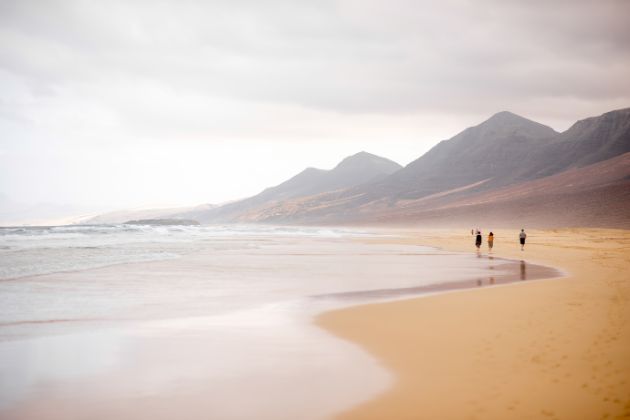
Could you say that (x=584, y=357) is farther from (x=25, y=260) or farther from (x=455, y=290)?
(x=25, y=260)

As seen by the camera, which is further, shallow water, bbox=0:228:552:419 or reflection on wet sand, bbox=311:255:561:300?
reflection on wet sand, bbox=311:255:561:300

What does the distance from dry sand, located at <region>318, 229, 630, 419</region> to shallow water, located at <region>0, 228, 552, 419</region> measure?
694 mm

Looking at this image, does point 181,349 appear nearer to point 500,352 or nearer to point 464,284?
point 500,352

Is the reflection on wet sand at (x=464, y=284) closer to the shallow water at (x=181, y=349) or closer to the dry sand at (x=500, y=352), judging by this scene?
the shallow water at (x=181, y=349)

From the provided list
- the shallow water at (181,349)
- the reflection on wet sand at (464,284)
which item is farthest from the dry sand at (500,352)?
the reflection on wet sand at (464,284)

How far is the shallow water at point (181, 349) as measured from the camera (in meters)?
6.91

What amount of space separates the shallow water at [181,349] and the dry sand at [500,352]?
2.28ft

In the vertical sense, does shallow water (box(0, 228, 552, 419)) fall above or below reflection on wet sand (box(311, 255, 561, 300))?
above

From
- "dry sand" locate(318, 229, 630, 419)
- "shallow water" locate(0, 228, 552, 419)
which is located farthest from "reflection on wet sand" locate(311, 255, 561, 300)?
"dry sand" locate(318, 229, 630, 419)

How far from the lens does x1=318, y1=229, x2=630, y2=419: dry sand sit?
21.9 feet

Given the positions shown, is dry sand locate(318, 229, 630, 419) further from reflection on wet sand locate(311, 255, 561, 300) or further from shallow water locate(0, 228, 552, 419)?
reflection on wet sand locate(311, 255, 561, 300)

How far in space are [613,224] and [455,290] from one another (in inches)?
3980

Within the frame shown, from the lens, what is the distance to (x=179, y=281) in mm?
19344

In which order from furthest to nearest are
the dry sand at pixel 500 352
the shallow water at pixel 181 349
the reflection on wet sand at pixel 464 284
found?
Answer: 1. the reflection on wet sand at pixel 464 284
2. the shallow water at pixel 181 349
3. the dry sand at pixel 500 352
